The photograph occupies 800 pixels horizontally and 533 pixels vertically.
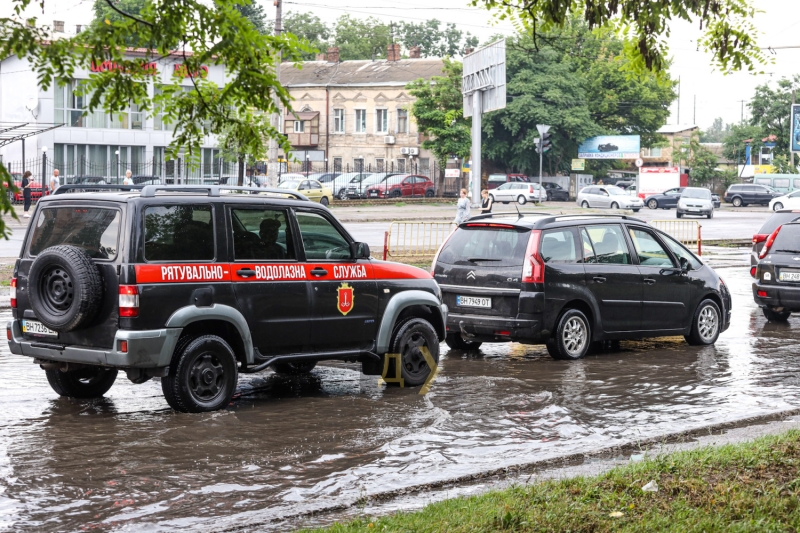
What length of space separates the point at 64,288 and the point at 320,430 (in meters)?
2.25

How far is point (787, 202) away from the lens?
193 ft

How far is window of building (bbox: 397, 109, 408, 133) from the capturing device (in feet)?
273

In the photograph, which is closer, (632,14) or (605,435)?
(605,435)

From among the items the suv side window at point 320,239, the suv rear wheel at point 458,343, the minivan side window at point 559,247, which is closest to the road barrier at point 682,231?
the suv rear wheel at point 458,343

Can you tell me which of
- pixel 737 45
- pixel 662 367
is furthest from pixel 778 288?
pixel 737 45

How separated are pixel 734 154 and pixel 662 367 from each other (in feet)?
302

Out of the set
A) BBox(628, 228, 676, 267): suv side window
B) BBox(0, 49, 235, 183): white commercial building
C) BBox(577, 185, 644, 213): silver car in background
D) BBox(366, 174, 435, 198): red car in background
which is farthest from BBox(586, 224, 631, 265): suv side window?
BBox(366, 174, 435, 198): red car in background

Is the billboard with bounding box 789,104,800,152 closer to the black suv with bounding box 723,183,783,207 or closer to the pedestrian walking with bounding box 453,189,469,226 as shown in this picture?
the black suv with bounding box 723,183,783,207

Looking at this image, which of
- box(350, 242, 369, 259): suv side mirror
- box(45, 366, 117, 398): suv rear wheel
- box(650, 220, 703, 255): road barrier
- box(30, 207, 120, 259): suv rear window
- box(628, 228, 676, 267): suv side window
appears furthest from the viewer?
box(650, 220, 703, 255): road barrier

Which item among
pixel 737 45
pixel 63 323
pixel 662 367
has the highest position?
pixel 737 45

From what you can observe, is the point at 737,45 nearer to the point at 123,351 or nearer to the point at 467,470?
the point at 467,470

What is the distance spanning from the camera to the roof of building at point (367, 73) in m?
83.5

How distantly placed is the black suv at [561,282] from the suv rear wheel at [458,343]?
0.04 ft

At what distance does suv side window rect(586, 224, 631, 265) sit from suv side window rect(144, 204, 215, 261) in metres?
5.16
